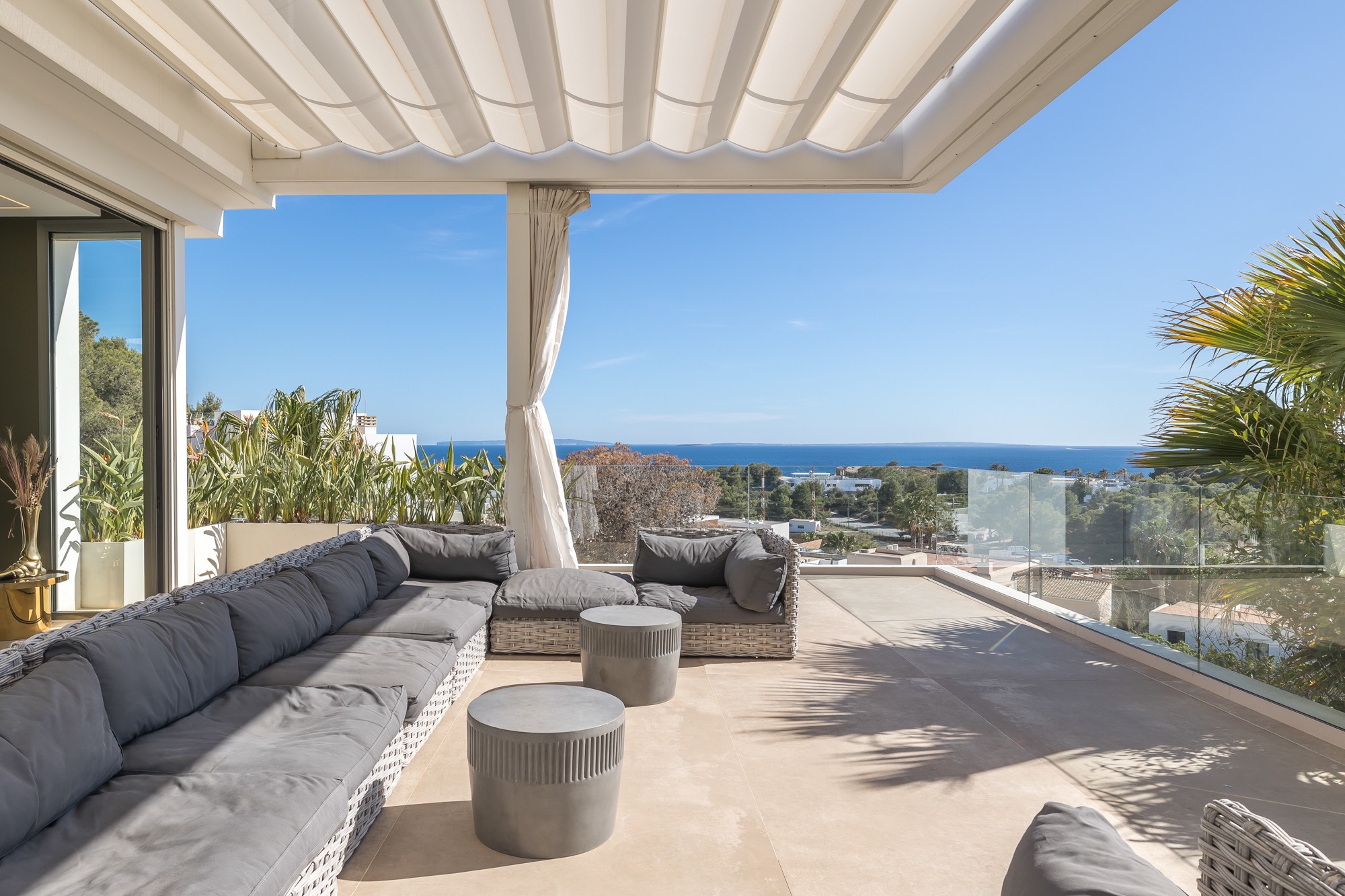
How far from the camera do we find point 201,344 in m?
28.7

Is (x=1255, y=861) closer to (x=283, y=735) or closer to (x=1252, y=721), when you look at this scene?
(x=283, y=735)

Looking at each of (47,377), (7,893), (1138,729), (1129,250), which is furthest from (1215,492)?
(1129,250)

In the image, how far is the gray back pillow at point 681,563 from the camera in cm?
473

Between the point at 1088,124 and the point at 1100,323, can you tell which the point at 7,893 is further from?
the point at 1100,323

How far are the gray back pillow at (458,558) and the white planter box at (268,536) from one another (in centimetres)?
145

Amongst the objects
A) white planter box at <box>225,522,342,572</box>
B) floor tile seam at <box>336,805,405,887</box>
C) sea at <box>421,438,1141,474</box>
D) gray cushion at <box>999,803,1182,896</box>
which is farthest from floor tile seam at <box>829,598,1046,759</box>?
sea at <box>421,438,1141,474</box>

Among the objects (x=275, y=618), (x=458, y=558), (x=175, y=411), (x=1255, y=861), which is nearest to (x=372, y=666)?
(x=275, y=618)

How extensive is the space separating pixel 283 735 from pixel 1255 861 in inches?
86.5

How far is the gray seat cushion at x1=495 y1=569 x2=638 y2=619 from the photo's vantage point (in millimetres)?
4207

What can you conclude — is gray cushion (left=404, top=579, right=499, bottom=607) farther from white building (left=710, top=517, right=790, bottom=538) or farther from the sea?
the sea

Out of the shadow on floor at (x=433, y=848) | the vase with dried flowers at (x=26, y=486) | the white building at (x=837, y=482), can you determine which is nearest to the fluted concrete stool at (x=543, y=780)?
the shadow on floor at (x=433, y=848)

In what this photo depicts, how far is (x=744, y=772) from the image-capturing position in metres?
2.80

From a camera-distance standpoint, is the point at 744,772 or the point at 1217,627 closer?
the point at 744,772

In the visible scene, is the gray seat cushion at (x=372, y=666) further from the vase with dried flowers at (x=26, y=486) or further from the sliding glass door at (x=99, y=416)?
the sliding glass door at (x=99, y=416)
